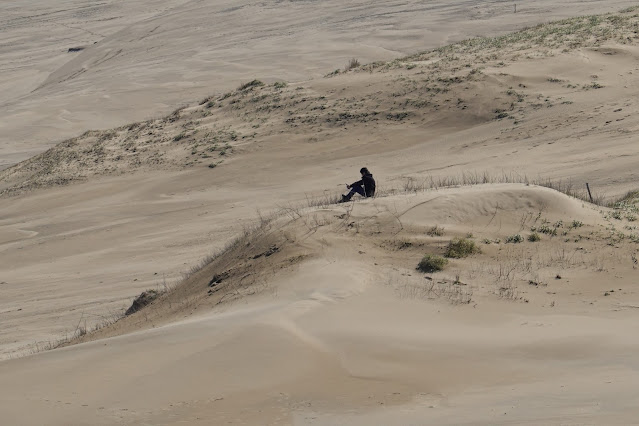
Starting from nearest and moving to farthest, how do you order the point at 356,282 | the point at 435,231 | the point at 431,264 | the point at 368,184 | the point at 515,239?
the point at 356,282 < the point at 431,264 < the point at 515,239 < the point at 435,231 < the point at 368,184

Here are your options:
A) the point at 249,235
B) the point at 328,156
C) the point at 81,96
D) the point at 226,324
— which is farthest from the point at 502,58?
the point at 81,96

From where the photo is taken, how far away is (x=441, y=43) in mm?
41469

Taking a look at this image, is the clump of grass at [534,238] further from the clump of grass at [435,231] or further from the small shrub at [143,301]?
the small shrub at [143,301]

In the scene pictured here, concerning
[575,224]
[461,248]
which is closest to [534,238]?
[575,224]

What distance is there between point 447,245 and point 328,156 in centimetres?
1204

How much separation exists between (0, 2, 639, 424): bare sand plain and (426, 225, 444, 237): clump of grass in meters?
0.06

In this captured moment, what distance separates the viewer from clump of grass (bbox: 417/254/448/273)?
9.97 meters

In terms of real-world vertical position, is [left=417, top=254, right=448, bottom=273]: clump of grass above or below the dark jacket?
below

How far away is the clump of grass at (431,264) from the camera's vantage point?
9.97 metres

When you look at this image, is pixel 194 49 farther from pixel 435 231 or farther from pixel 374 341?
pixel 374 341

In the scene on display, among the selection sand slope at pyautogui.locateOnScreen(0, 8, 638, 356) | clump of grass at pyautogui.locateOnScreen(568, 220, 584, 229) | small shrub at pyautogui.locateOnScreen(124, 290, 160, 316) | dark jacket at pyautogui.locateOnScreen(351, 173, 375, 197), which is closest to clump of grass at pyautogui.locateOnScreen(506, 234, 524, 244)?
clump of grass at pyautogui.locateOnScreen(568, 220, 584, 229)

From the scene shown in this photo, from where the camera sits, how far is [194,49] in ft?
165

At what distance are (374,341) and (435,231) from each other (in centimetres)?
314

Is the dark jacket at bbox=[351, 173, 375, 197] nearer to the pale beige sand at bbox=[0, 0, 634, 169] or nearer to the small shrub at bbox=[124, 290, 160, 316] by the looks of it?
the small shrub at bbox=[124, 290, 160, 316]
